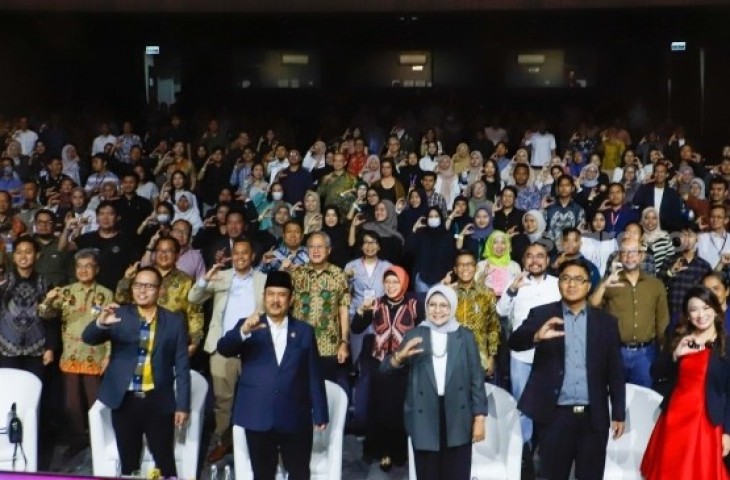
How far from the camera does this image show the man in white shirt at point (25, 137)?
13.6m

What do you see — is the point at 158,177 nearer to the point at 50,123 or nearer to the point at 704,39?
the point at 50,123

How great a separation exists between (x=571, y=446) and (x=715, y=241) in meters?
→ 3.26

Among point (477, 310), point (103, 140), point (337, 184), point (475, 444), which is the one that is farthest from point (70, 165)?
point (475, 444)

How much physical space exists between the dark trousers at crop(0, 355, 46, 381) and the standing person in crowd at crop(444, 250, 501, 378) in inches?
105

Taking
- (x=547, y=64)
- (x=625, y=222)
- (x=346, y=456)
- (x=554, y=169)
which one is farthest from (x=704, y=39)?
(x=346, y=456)

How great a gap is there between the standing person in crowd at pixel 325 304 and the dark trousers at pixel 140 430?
130 cm

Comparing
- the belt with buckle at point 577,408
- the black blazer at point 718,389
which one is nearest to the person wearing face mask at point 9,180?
the belt with buckle at point 577,408

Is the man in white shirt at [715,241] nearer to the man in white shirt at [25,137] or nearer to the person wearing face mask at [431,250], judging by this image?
the person wearing face mask at [431,250]

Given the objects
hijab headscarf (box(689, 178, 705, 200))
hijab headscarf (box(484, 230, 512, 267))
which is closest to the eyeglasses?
hijab headscarf (box(484, 230, 512, 267))

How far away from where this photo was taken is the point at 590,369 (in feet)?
18.2

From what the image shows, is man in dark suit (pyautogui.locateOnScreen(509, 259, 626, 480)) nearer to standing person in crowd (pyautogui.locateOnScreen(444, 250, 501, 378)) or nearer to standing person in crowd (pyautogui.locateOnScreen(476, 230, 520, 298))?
standing person in crowd (pyautogui.locateOnScreen(444, 250, 501, 378))

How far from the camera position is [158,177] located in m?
12.0

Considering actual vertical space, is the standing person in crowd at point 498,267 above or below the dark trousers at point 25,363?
above

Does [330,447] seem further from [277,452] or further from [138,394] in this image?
[138,394]
